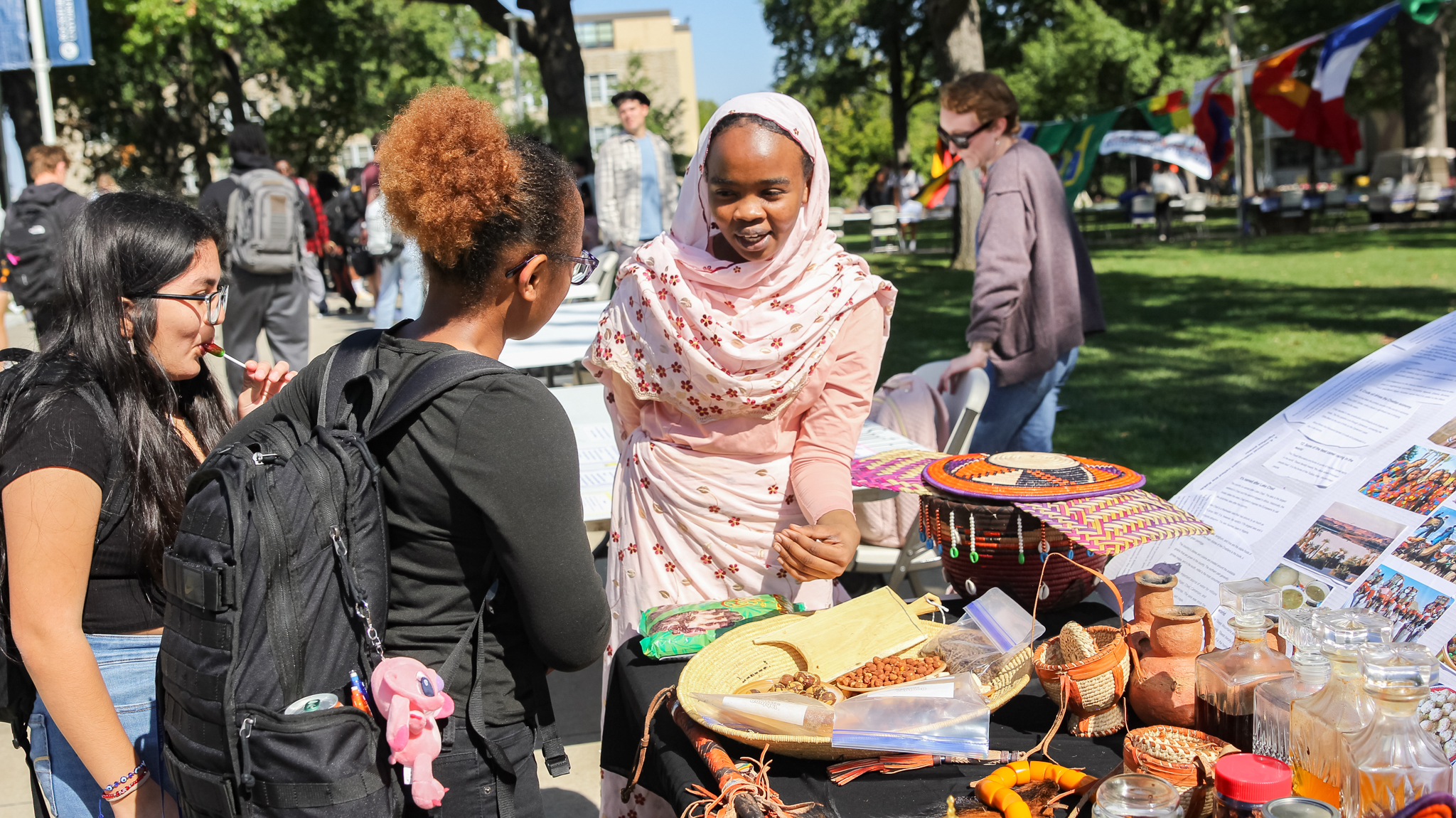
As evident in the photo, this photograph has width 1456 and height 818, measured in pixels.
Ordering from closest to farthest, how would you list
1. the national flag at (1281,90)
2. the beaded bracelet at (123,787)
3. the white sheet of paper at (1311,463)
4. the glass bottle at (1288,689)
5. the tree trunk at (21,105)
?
1. the glass bottle at (1288,689)
2. the beaded bracelet at (123,787)
3. the white sheet of paper at (1311,463)
4. the national flag at (1281,90)
5. the tree trunk at (21,105)

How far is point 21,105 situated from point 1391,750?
2017 centimetres

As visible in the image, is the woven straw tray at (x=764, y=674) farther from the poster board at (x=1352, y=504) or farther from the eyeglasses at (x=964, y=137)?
the eyeglasses at (x=964, y=137)

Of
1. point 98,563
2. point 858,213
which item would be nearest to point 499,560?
point 98,563

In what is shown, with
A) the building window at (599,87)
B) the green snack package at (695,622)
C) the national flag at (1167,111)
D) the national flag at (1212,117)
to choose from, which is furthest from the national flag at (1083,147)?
the building window at (599,87)

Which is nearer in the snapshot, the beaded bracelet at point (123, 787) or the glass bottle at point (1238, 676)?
the glass bottle at point (1238, 676)

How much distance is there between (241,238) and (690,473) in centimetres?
558

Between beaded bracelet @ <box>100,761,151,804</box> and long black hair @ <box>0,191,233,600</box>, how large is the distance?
0.32 meters

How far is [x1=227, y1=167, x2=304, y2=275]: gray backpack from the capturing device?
6773 mm

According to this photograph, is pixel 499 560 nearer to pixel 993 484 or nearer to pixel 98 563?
pixel 98 563

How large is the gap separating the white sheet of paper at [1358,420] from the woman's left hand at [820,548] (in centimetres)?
96

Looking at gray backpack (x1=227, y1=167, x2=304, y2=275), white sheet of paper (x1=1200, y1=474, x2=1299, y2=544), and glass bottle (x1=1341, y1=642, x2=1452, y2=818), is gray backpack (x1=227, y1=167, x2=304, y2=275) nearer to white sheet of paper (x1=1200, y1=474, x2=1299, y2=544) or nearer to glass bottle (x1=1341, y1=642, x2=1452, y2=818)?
white sheet of paper (x1=1200, y1=474, x2=1299, y2=544)

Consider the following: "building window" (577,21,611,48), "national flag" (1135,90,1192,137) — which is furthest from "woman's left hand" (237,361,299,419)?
"building window" (577,21,611,48)

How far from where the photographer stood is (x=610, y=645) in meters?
2.40

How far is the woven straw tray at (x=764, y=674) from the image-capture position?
143 cm
